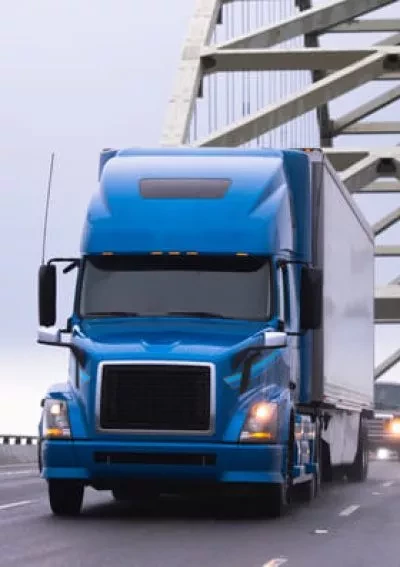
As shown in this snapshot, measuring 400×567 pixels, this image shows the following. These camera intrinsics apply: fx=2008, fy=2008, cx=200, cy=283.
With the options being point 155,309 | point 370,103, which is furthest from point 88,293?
point 370,103

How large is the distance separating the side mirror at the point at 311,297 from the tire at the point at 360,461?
414 inches

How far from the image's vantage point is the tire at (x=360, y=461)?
2986cm

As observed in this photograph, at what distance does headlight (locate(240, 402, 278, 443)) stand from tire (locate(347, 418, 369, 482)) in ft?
37.4

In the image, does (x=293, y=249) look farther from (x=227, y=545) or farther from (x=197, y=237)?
(x=227, y=545)

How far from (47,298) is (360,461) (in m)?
11.6

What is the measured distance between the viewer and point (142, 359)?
18.4m

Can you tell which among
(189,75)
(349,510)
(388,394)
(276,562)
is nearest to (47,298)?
(349,510)

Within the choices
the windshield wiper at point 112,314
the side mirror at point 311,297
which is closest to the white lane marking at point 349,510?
the side mirror at point 311,297

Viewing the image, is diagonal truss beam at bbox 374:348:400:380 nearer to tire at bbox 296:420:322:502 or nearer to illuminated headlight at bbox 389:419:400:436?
illuminated headlight at bbox 389:419:400:436

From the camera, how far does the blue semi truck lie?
60.1 ft

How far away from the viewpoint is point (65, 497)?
1930 centimetres

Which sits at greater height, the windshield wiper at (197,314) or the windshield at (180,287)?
the windshield at (180,287)

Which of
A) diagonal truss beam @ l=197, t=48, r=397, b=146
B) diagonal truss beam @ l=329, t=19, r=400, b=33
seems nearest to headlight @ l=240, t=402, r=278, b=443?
diagonal truss beam @ l=197, t=48, r=397, b=146

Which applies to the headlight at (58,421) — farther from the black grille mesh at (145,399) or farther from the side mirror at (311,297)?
the side mirror at (311,297)
